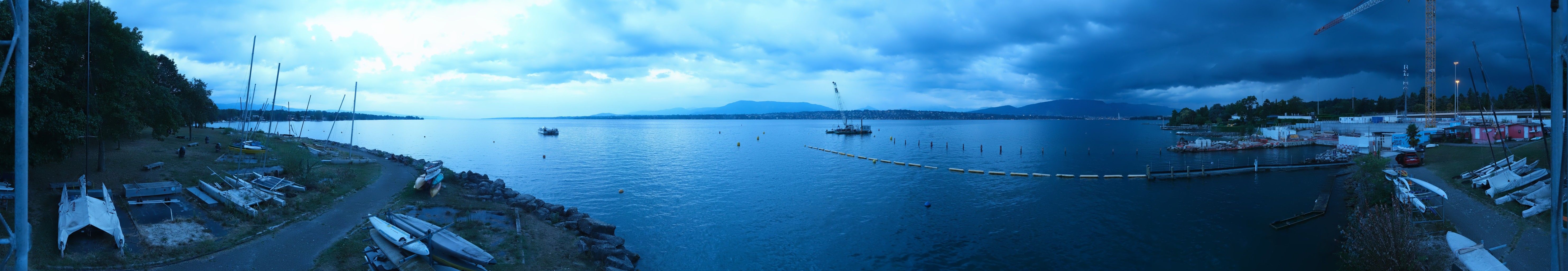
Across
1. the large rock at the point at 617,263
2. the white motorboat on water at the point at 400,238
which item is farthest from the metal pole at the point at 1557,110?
the white motorboat on water at the point at 400,238

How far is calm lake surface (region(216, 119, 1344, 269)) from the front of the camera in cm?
1842

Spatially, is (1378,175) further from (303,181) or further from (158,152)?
(158,152)

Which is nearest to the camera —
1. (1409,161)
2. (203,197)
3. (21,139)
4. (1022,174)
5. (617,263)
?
(21,139)

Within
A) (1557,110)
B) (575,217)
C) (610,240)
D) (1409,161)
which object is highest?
(1557,110)

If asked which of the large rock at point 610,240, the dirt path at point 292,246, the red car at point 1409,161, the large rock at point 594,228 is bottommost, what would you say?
the large rock at point 610,240

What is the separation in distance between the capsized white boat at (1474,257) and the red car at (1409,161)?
24.7 metres

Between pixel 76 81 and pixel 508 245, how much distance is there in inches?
527

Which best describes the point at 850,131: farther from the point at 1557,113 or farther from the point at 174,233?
the point at 1557,113

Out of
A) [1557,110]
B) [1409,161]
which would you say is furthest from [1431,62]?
[1557,110]

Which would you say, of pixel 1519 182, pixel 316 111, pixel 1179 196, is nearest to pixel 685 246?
pixel 1179 196

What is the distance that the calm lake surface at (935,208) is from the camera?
60.4 feet

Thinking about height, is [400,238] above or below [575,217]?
above

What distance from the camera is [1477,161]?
27984mm

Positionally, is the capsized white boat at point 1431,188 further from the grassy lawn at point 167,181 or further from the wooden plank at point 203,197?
the wooden plank at point 203,197
